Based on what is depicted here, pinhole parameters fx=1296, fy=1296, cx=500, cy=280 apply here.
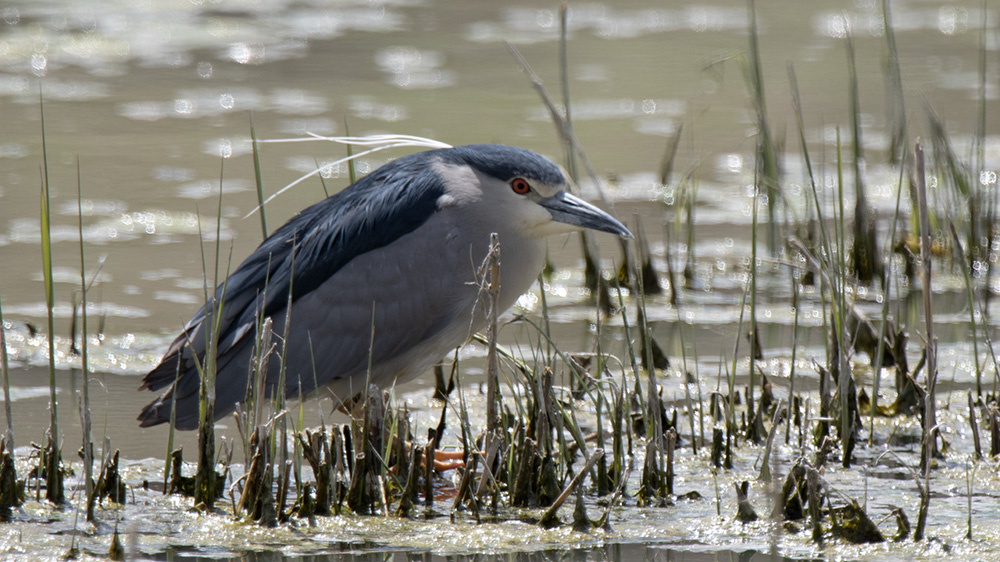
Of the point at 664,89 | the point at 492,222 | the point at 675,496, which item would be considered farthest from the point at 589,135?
the point at 675,496

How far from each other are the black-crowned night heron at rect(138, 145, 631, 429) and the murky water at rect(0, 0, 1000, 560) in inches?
10.5

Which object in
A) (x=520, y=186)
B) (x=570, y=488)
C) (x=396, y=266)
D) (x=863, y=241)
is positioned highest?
(x=520, y=186)

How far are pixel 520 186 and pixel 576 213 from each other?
20 cm

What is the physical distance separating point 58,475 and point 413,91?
7132 millimetres

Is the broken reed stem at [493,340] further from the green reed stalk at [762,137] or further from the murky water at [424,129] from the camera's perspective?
the green reed stalk at [762,137]

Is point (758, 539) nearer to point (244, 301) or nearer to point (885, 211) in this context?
point (244, 301)

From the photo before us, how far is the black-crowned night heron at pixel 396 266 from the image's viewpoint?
13.6 ft

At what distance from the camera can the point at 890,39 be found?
4805 millimetres

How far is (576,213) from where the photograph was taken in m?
4.16

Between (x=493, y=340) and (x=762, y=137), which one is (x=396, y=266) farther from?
(x=762, y=137)

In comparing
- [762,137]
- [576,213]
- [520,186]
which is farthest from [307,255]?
[762,137]

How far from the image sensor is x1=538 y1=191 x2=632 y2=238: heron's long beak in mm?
4100

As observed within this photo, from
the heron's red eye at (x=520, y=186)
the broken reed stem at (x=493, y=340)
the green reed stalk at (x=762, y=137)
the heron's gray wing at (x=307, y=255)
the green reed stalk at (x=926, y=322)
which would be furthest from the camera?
the green reed stalk at (x=762, y=137)

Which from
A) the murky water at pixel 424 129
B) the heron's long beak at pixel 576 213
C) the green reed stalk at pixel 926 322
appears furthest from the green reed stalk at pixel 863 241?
the green reed stalk at pixel 926 322
